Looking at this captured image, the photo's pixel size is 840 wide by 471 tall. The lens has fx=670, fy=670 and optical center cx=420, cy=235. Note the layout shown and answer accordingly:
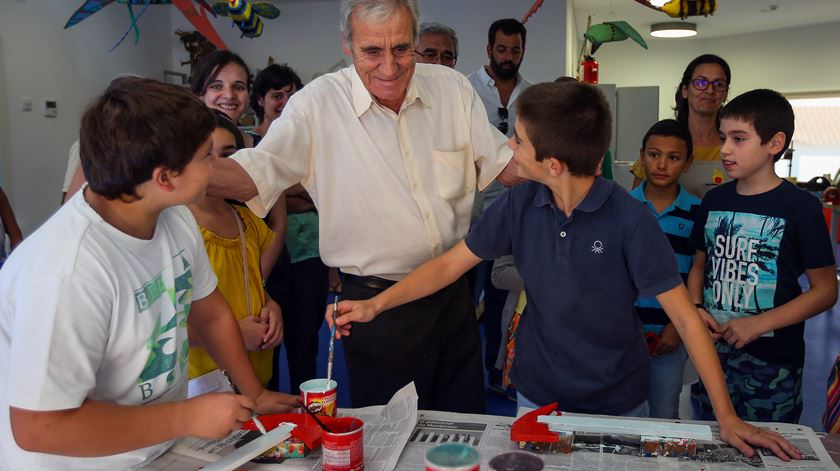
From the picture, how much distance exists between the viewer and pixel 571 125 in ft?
5.10

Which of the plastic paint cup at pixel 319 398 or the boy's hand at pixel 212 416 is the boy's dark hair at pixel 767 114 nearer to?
the plastic paint cup at pixel 319 398

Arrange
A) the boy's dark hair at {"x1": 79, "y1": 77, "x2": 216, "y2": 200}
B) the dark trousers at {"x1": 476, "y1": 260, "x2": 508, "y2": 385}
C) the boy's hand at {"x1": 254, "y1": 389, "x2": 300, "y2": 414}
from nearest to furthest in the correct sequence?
the boy's dark hair at {"x1": 79, "y1": 77, "x2": 216, "y2": 200}
the boy's hand at {"x1": 254, "y1": 389, "x2": 300, "y2": 414}
the dark trousers at {"x1": 476, "y1": 260, "x2": 508, "y2": 385}

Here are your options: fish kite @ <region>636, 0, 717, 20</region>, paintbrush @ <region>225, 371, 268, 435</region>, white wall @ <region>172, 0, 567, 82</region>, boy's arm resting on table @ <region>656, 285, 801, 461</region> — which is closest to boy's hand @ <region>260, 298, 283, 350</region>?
paintbrush @ <region>225, 371, 268, 435</region>

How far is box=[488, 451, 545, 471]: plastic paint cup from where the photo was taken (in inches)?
39.9

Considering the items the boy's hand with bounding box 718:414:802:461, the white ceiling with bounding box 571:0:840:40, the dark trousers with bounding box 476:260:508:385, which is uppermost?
the white ceiling with bounding box 571:0:840:40

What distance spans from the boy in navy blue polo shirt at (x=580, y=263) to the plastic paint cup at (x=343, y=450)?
1.48 ft

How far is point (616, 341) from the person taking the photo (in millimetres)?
1583

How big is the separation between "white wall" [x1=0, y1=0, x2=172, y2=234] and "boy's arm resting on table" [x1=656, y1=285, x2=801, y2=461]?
6.51 meters

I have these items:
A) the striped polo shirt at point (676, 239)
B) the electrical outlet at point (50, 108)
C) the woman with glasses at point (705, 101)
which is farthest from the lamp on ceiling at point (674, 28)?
the striped polo shirt at point (676, 239)

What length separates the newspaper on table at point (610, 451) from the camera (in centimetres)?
124

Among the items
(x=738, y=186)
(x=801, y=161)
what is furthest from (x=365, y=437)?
(x=801, y=161)

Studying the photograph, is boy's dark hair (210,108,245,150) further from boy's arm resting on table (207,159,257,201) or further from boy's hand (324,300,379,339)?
boy's hand (324,300,379,339)

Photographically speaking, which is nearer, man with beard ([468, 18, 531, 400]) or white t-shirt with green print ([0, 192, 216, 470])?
white t-shirt with green print ([0, 192, 216, 470])

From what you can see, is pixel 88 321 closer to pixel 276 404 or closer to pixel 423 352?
pixel 276 404
